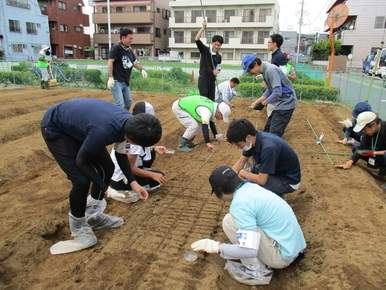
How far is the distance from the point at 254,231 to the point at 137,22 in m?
39.5

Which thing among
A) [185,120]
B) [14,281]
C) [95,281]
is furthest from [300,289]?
[185,120]

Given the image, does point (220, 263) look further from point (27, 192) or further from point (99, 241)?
point (27, 192)

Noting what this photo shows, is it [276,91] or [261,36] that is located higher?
[261,36]

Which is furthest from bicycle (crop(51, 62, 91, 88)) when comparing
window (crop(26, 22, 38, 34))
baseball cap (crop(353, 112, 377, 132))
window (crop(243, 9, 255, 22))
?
window (crop(243, 9, 255, 22))

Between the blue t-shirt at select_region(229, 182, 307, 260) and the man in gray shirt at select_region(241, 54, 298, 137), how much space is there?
7.38 feet

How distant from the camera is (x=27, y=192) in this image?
381 cm

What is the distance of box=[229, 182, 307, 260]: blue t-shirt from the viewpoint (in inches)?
76.1

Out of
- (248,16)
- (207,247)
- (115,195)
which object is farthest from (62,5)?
(207,247)

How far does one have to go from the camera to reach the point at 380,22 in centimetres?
3147

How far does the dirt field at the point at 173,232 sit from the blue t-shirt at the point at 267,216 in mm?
381

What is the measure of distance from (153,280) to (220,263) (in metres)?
0.58

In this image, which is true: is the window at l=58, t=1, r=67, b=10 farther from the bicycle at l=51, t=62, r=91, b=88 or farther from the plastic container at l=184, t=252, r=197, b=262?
the plastic container at l=184, t=252, r=197, b=262

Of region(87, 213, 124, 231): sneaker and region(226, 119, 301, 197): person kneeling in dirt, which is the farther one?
region(87, 213, 124, 231): sneaker

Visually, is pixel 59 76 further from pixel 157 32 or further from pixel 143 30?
pixel 157 32
